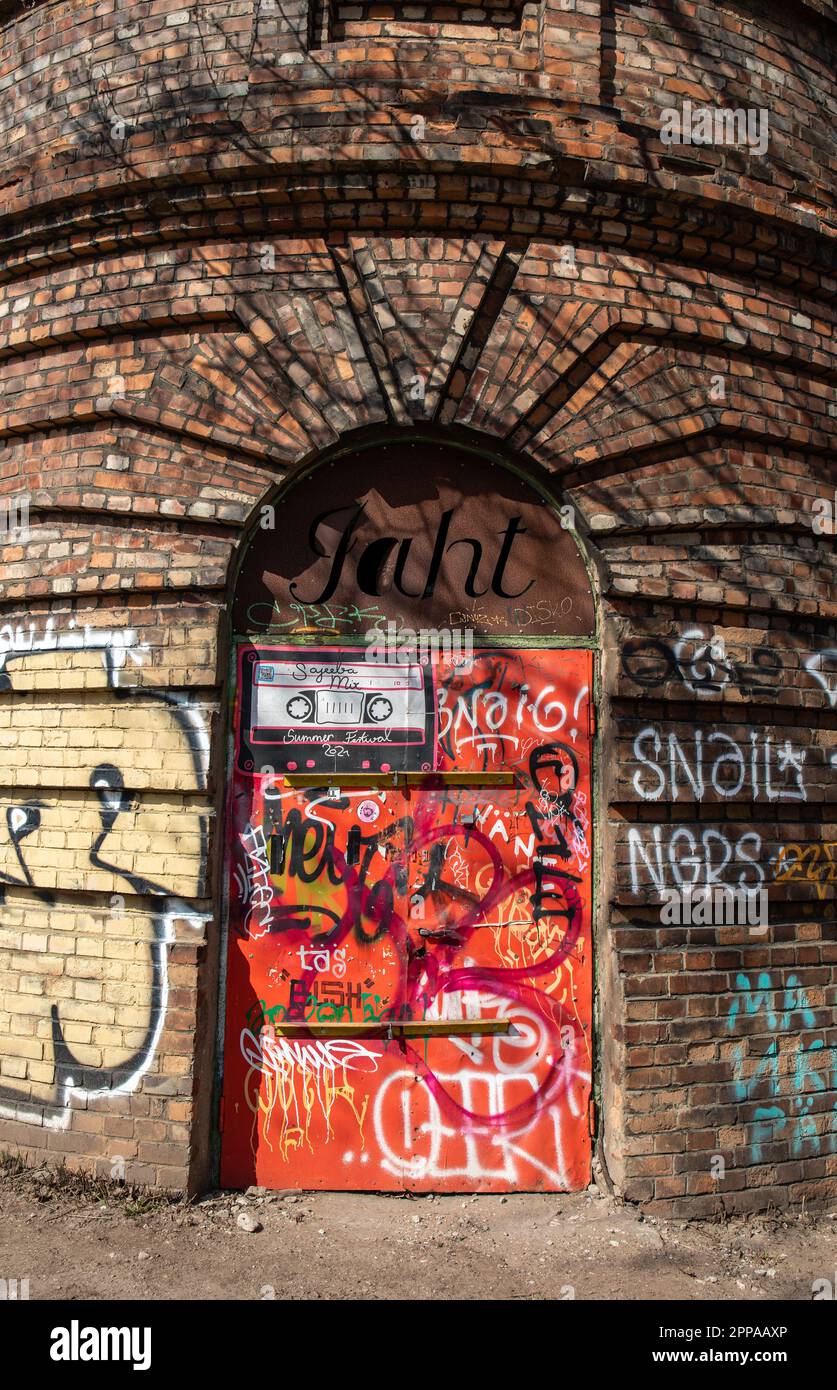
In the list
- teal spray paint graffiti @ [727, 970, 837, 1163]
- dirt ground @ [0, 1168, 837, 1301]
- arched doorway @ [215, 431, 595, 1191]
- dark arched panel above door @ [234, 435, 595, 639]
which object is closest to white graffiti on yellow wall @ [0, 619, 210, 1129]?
arched doorway @ [215, 431, 595, 1191]

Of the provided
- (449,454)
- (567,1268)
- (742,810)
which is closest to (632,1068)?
(567,1268)

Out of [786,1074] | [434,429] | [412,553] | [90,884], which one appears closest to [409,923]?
[90,884]

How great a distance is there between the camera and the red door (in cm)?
392

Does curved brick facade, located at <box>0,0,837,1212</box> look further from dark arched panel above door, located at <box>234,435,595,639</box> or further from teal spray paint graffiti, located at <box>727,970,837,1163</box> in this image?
dark arched panel above door, located at <box>234,435,595,639</box>

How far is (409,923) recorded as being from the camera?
402 cm

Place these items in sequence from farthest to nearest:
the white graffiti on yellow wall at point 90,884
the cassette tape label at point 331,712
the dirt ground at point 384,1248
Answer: the cassette tape label at point 331,712
the white graffiti on yellow wall at point 90,884
the dirt ground at point 384,1248

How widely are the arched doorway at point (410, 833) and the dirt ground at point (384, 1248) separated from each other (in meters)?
0.17

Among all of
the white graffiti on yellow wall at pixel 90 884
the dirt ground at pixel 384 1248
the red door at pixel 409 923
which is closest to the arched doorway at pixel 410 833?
the red door at pixel 409 923

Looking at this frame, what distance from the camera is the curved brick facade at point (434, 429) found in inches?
155

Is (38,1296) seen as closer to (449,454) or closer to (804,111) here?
(449,454)

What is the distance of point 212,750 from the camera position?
3.94 metres

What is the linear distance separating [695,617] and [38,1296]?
3.79 metres

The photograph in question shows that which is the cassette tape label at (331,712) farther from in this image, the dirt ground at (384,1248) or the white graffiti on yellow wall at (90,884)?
the dirt ground at (384,1248)

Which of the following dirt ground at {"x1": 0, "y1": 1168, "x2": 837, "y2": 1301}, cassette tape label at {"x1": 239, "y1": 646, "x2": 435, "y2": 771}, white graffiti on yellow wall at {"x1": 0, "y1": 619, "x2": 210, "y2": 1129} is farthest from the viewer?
cassette tape label at {"x1": 239, "y1": 646, "x2": 435, "y2": 771}
